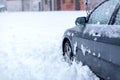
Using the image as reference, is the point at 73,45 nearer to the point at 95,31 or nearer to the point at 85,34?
the point at 85,34

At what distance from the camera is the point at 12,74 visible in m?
6.30

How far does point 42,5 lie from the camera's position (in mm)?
36250

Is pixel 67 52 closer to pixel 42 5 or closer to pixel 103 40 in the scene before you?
pixel 103 40

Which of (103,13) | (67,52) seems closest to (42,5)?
(67,52)

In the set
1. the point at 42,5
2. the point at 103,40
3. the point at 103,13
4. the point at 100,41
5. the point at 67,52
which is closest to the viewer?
the point at 103,40

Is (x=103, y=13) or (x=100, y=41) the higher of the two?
(x=103, y=13)

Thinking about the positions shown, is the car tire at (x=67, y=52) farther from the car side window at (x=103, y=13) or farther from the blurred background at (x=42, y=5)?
the blurred background at (x=42, y=5)

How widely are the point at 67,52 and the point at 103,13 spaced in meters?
1.83

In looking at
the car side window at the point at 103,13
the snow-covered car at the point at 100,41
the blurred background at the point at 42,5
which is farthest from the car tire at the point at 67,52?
the blurred background at the point at 42,5

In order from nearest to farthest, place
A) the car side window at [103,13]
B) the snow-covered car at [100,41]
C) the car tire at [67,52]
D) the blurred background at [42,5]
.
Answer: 1. the snow-covered car at [100,41]
2. the car side window at [103,13]
3. the car tire at [67,52]
4. the blurred background at [42,5]

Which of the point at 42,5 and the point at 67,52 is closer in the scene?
the point at 67,52

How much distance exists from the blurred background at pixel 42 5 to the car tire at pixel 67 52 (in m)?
25.0

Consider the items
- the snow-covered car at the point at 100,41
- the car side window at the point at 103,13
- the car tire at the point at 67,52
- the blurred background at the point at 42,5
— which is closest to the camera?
the snow-covered car at the point at 100,41

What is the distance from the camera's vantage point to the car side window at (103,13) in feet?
16.7
